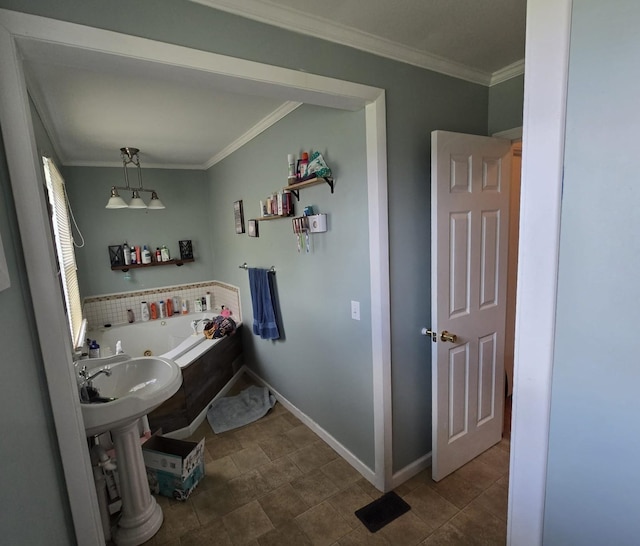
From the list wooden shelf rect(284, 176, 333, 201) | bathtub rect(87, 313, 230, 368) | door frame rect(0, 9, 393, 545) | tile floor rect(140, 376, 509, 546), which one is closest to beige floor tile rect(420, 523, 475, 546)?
tile floor rect(140, 376, 509, 546)

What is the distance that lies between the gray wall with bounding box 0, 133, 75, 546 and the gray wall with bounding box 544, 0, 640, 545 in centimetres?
129

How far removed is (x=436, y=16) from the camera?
1.42 metres

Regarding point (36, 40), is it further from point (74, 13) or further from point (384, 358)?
point (384, 358)

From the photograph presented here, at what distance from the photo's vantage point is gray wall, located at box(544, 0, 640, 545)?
662mm

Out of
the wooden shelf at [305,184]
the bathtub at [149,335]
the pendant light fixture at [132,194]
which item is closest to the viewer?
the wooden shelf at [305,184]

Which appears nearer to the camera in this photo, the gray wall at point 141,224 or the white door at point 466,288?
the white door at point 466,288

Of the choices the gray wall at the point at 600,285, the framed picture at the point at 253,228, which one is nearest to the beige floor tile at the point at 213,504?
the gray wall at the point at 600,285

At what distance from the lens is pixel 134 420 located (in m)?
1.59

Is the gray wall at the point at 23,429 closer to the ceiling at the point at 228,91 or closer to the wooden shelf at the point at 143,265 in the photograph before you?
the ceiling at the point at 228,91

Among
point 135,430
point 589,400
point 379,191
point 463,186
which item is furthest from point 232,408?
point 589,400

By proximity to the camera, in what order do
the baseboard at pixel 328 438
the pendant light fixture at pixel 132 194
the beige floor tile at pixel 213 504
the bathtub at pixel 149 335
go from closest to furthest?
the beige floor tile at pixel 213 504 < the baseboard at pixel 328 438 < the pendant light fixture at pixel 132 194 < the bathtub at pixel 149 335

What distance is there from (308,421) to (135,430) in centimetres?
134

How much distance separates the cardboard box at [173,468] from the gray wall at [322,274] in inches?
36.7

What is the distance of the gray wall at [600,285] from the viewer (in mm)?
662
